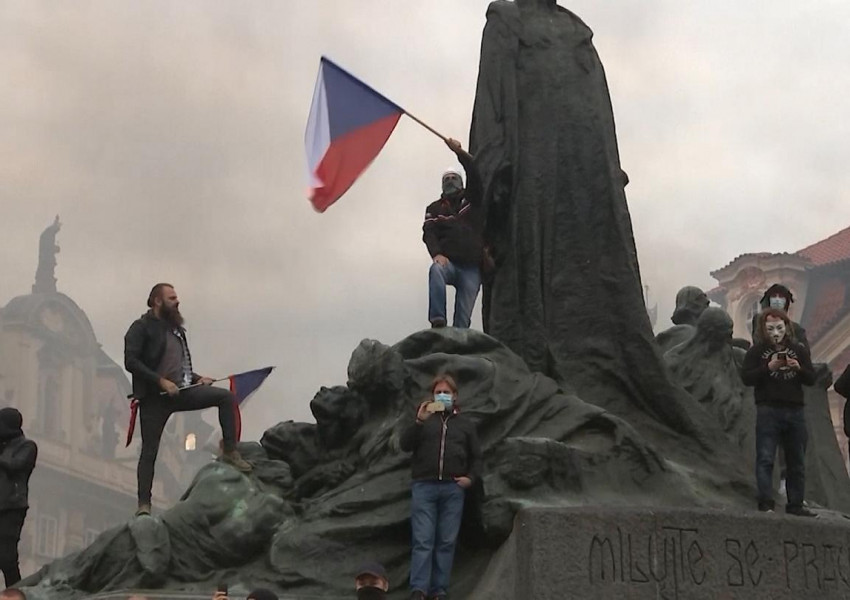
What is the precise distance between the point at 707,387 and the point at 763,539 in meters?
2.48

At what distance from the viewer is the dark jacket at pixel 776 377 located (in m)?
8.26

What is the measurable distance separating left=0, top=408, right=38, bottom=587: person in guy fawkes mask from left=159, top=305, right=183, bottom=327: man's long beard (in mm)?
1115

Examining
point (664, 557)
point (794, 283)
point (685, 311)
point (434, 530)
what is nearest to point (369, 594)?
point (434, 530)

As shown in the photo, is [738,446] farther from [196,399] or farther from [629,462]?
[196,399]

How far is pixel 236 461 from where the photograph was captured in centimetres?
866

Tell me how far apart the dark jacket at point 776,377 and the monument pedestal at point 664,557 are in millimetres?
619

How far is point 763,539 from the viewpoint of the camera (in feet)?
25.8

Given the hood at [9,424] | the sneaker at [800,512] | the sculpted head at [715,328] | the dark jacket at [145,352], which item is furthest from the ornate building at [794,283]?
the dark jacket at [145,352]

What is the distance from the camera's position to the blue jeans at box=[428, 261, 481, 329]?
9602 millimetres

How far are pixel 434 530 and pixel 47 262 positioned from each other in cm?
3575

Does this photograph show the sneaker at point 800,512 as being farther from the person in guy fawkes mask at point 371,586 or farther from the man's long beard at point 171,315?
the man's long beard at point 171,315

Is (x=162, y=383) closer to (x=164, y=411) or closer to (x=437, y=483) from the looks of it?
(x=164, y=411)

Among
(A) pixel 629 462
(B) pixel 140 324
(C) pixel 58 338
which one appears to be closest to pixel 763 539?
(A) pixel 629 462

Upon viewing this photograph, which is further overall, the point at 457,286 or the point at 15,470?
the point at 457,286
